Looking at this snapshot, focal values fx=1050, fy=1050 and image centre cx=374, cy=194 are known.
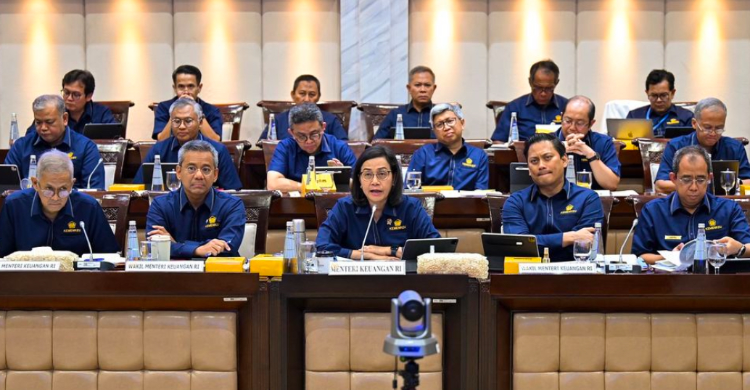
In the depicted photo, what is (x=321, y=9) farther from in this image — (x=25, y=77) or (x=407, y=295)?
(x=407, y=295)

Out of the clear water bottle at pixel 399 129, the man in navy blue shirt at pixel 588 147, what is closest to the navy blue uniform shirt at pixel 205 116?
the clear water bottle at pixel 399 129

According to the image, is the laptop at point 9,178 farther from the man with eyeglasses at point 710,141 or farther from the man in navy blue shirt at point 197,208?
the man with eyeglasses at point 710,141

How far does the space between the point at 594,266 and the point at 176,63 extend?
236 inches

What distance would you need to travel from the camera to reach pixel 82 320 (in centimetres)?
333

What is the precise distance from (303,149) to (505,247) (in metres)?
2.59

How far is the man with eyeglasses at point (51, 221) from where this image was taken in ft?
14.1

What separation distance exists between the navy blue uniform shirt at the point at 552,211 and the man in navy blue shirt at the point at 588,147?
4.32ft

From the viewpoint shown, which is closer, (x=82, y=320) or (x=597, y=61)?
(x=82, y=320)

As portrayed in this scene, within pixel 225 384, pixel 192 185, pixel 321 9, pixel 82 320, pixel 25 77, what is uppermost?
pixel 321 9

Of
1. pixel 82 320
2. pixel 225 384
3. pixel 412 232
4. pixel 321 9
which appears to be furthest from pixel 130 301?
pixel 321 9

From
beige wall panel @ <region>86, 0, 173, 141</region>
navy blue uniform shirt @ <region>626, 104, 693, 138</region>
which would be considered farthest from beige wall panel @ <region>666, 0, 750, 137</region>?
beige wall panel @ <region>86, 0, 173, 141</region>

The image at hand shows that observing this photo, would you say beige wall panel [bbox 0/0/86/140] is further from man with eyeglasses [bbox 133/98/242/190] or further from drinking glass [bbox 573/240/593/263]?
drinking glass [bbox 573/240/593/263]

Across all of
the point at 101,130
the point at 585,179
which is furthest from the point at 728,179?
→ the point at 101,130

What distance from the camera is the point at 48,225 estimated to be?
4.35 m
